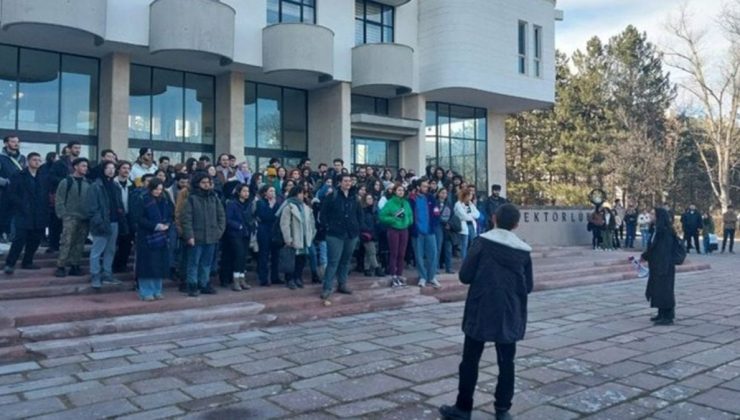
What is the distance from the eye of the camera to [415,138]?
21328mm

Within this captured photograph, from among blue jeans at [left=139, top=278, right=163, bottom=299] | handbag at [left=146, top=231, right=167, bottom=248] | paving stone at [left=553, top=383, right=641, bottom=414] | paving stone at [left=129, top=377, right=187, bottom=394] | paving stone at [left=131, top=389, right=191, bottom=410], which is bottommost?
paving stone at [left=553, top=383, right=641, bottom=414]

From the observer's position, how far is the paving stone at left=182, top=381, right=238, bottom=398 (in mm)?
5270

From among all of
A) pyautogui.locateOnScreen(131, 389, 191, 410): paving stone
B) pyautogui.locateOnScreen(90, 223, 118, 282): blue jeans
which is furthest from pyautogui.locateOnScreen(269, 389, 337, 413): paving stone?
pyautogui.locateOnScreen(90, 223, 118, 282): blue jeans

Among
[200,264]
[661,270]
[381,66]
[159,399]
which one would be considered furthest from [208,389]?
[381,66]

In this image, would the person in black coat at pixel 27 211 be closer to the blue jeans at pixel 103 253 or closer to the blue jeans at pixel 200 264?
the blue jeans at pixel 103 253

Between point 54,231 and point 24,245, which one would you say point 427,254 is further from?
point 24,245

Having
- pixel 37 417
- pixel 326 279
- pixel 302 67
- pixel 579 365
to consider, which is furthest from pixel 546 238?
pixel 37 417

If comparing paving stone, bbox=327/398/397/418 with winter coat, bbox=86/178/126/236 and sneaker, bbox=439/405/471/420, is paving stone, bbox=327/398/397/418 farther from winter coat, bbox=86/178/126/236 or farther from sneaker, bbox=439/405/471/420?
winter coat, bbox=86/178/126/236

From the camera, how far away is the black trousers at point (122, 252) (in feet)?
32.1

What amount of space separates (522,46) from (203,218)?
17330mm

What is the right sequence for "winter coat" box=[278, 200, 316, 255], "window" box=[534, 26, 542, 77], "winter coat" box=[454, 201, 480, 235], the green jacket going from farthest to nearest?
1. "window" box=[534, 26, 542, 77]
2. "winter coat" box=[454, 201, 480, 235]
3. the green jacket
4. "winter coat" box=[278, 200, 316, 255]

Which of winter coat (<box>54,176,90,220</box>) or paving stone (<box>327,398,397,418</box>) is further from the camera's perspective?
winter coat (<box>54,176,90,220</box>)

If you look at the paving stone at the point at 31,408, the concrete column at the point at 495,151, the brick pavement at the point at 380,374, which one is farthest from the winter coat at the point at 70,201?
the concrete column at the point at 495,151

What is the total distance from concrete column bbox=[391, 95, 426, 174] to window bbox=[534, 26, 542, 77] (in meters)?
4.96
